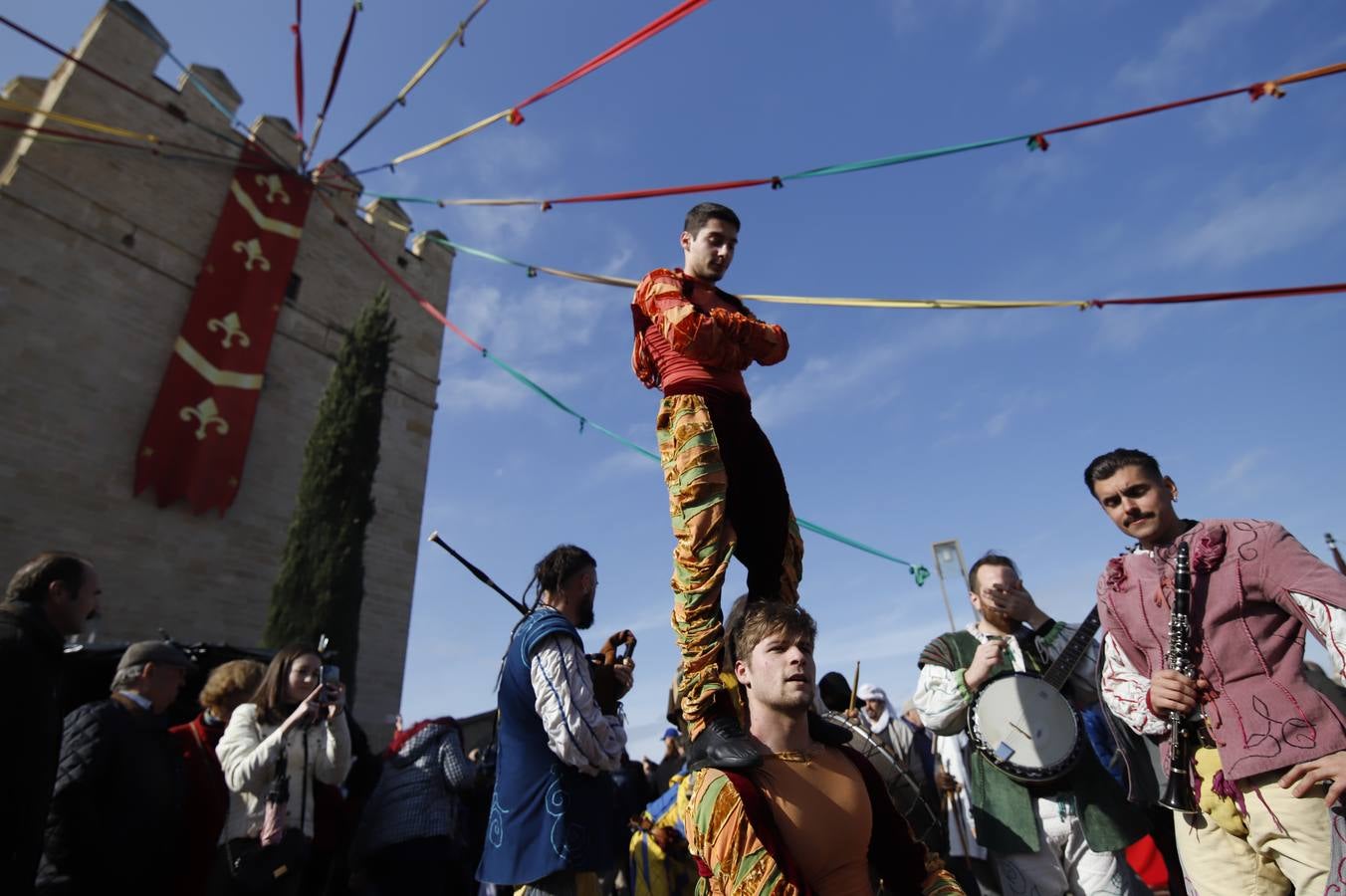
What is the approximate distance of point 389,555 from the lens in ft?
51.3

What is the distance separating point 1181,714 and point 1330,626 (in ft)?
1.73

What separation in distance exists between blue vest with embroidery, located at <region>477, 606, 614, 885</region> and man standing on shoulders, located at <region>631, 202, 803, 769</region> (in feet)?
2.19

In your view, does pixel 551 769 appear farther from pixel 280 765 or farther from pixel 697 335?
pixel 280 765

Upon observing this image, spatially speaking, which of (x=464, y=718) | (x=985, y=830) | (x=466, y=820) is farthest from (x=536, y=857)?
(x=464, y=718)

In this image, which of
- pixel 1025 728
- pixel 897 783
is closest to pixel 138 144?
pixel 897 783

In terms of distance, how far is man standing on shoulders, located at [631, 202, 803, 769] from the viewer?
8.08 feet

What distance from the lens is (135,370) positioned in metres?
12.7

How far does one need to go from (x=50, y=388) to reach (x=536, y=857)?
1294 cm

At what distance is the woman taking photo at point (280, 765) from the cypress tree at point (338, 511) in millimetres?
7854

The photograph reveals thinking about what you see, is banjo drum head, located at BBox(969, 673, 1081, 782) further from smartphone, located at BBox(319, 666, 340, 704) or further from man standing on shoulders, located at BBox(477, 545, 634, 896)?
smartphone, located at BBox(319, 666, 340, 704)

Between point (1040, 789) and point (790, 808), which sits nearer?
point (790, 808)

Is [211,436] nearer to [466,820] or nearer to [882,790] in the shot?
[466,820]

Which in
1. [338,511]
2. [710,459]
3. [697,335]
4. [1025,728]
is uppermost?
[338,511]

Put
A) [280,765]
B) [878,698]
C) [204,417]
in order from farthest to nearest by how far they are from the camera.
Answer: [204,417], [878,698], [280,765]
